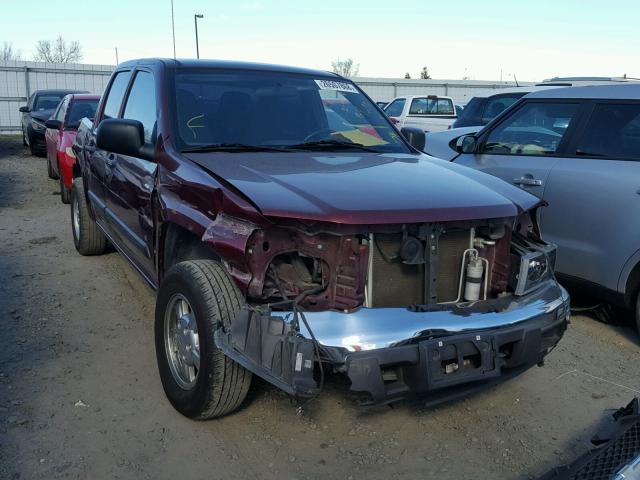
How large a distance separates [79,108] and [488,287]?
809 cm

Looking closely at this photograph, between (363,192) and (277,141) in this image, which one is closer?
(363,192)

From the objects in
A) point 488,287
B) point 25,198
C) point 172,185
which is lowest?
point 25,198

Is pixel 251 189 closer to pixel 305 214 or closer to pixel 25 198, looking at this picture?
pixel 305 214

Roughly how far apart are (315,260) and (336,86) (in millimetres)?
2196

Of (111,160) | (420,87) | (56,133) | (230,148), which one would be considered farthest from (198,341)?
(420,87)

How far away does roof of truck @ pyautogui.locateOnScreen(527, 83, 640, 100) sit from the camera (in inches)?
186

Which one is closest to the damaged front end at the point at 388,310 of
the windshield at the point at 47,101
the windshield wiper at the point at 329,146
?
the windshield wiper at the point at 329,146

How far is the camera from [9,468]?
2.89 m

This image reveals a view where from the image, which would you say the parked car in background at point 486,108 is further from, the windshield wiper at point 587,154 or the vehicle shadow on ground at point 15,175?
the vehicle shadow on ground at point 15,175

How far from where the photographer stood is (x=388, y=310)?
280cm

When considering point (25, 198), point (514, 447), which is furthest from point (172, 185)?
point (25, 198)

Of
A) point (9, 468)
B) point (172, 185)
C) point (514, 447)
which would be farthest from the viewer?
point (172, 185)

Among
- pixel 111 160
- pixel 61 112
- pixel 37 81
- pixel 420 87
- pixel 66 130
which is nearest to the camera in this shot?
pixel 111 160

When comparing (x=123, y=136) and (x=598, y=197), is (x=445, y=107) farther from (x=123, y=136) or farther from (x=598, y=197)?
(x=123, y=136)
